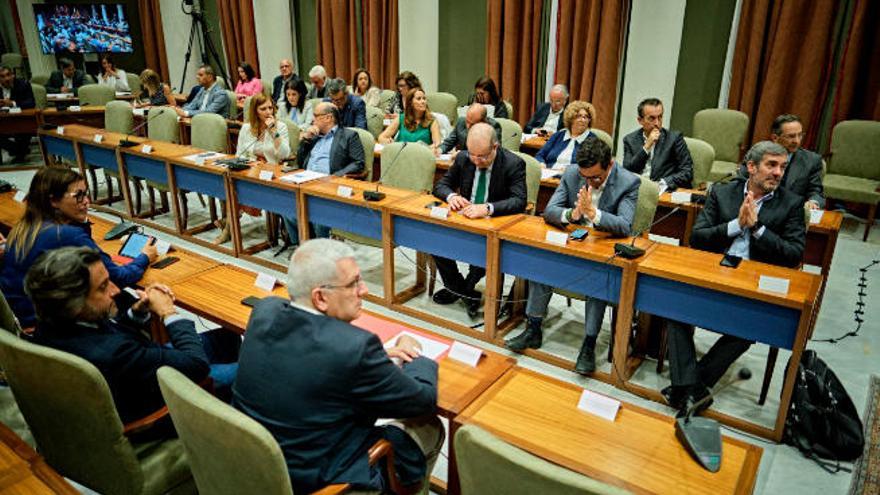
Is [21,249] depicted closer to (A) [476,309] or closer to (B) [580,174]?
(A) [476,309]

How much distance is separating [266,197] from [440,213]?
1.44 m

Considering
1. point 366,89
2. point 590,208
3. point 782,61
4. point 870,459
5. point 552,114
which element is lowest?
point 870,459

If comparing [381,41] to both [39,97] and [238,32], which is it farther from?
[39,97]

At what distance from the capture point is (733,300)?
2467 mm

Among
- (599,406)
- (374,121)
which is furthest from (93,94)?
(599,406)

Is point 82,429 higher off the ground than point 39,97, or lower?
lower

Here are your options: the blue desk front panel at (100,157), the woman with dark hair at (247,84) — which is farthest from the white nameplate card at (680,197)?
the woman with dark hair at (247,84)

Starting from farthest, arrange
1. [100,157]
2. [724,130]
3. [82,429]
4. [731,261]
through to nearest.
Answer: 1. [724,130]
2. [100,157]
3. [731,261]
4. [82,429]

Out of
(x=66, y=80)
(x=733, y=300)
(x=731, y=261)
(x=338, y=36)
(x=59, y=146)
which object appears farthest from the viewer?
(x=66, y=80)

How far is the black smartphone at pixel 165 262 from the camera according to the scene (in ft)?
9.02

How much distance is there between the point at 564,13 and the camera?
6.36 metres

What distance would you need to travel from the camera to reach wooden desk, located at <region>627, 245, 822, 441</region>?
2.38m

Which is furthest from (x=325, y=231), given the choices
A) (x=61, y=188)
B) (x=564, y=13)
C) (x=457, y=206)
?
(x=564, y=13)

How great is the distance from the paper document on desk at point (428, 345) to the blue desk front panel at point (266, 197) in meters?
2.08
